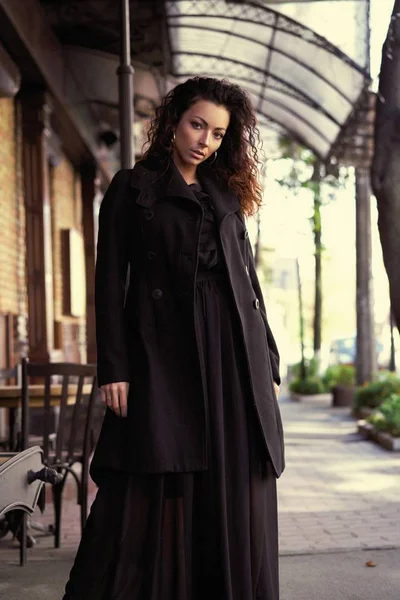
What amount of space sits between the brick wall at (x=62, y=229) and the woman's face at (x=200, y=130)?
986 centimetres

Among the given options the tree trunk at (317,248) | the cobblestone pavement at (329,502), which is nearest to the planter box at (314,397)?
the tree trunk at (317,248)

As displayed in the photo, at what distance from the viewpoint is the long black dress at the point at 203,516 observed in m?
2.96

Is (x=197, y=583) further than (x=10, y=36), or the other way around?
(x=10, y=36)

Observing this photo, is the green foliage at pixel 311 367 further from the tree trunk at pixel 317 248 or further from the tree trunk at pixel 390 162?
the tree trunk at pixel 390 162

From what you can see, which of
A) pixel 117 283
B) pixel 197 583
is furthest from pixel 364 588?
pixel 117 283

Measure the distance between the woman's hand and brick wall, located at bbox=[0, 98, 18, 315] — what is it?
646 cm

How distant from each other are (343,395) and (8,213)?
9468 millimetres

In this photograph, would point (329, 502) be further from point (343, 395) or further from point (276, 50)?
point (343, 395)

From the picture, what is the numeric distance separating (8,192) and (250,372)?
23.9 feet

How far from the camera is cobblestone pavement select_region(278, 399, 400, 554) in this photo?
536 cm

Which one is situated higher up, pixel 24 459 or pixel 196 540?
pixel 24 459

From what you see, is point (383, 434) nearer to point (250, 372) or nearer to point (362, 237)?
point (362, 237)

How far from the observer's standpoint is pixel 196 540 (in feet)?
9.87

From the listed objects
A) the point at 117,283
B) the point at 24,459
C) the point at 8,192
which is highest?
the point at 8,192
